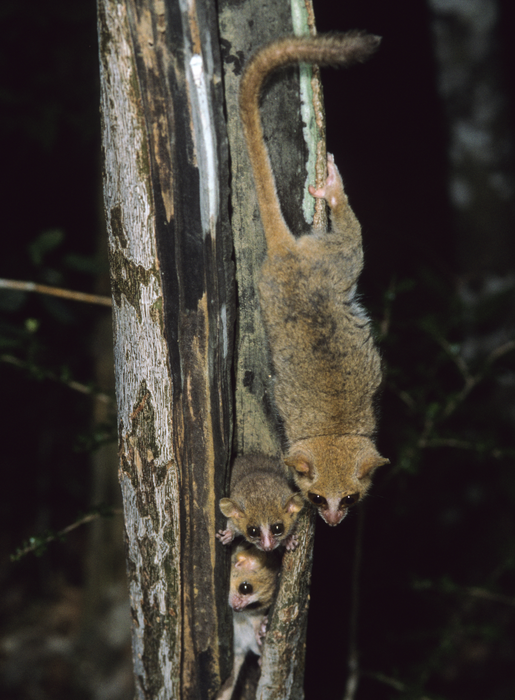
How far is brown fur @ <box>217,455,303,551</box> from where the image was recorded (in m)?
2.89

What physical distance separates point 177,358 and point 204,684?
1.47m

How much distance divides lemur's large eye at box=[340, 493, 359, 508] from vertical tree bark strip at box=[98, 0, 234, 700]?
763 mm

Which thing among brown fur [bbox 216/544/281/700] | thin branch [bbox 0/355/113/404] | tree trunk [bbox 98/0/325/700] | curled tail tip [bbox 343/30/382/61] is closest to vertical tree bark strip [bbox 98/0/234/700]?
tree trunk [bbox 98/0/325/700]

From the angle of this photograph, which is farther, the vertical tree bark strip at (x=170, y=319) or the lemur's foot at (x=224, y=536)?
the lemur's foot at (x=224, y=536)

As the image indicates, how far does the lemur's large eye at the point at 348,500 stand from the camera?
2953 millimetres

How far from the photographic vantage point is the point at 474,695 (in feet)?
19.1

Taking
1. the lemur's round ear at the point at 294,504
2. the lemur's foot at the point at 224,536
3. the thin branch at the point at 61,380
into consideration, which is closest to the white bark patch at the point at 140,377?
the lemur's foot at the point at 224,536

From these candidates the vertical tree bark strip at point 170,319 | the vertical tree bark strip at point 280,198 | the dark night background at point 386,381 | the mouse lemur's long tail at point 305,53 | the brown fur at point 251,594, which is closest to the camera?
the vertical tree bark strip at point 170,319

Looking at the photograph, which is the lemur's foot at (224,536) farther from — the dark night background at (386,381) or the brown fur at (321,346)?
the dark night background at (386,381)

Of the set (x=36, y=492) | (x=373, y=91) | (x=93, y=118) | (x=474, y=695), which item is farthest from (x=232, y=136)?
(x=36, y=492)

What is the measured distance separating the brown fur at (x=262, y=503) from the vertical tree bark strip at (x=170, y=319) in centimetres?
41

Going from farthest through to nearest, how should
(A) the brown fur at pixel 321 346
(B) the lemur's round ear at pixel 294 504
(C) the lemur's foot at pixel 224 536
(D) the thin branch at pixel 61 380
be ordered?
(D) the thin branch at pixel 61 380
(B) the lemur's round ear at pixel 294 504
(A) the brown fur at pixel 321 346
(C) the lemur's foot at pixel 224 536

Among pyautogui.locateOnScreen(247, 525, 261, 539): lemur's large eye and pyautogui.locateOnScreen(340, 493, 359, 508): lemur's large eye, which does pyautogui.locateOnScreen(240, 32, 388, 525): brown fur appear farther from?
pyautogui.locateOnScreen(247, 525, 261, 539): lemur's large eye

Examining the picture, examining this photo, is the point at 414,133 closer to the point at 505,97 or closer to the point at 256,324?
the point at 505,97
